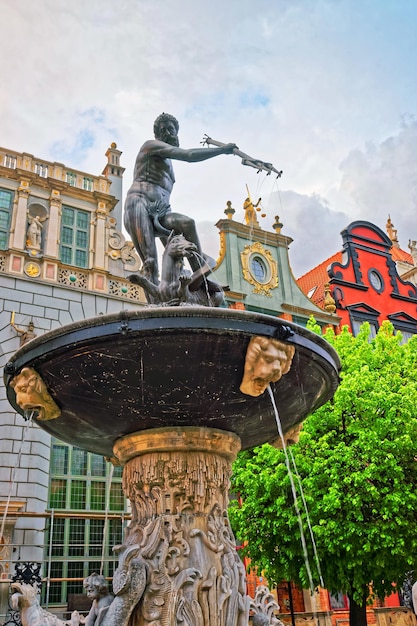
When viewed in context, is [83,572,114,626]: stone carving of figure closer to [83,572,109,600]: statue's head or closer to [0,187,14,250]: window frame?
[83,572,109,600]: statue's head

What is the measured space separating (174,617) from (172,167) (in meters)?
4.32

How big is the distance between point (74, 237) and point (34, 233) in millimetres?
1403

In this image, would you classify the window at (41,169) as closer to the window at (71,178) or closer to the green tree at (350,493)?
the window at (71,178)

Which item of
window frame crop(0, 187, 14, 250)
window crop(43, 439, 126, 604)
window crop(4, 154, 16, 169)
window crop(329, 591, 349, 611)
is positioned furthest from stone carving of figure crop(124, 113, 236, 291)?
window crop(329, 591, 349, 611)

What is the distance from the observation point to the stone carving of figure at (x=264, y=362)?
13.8 ft

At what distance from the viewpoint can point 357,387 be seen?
1334 cm

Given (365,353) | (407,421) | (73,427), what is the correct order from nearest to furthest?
(73,427)
(407,421)
(365,353)

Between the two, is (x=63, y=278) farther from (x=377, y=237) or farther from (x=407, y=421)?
(x=377, y=237)

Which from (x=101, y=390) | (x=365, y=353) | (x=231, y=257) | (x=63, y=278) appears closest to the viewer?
(x=101, y=390)

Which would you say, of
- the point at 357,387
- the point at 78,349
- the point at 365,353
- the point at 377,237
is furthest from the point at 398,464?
the point at 377,237

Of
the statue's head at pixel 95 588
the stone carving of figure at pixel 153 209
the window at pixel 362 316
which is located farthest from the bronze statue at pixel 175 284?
the window at pixel 362 316

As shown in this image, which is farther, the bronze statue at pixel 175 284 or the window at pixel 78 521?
the window at pixel 78 521

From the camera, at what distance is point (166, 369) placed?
4.32m

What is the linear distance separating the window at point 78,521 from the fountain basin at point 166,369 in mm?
9781
